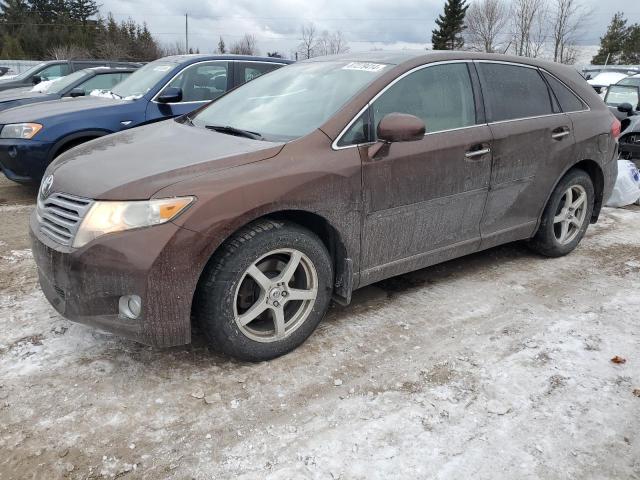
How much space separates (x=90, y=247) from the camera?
8.08 ft

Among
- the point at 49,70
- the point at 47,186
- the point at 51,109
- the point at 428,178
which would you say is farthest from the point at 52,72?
the point at 428,178

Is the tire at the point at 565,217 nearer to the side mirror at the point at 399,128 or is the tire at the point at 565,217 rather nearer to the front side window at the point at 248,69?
the side mirror at the point at 399,128

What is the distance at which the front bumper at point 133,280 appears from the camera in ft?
7.99

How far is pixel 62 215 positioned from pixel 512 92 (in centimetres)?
319

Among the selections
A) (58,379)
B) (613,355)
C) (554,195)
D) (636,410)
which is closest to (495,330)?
(613,355)

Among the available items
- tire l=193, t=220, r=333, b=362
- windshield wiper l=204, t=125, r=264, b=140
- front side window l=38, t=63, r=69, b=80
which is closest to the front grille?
tire l=193, t=220, r=333, b=362

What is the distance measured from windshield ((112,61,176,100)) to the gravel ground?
11.4 feet

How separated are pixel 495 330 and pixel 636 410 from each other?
915 mm

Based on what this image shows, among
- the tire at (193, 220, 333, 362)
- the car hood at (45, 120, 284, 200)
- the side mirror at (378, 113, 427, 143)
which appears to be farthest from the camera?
the side mirror at (378, 113, 427, 143)

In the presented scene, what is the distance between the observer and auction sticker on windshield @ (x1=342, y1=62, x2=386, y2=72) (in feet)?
11.2

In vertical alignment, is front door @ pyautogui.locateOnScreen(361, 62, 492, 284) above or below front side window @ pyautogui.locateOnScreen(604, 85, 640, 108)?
below

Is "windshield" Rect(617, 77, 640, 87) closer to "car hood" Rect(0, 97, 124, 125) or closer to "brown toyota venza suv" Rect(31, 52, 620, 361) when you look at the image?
"brown toyota venza suv" Rect(31, 52, 620, 361)

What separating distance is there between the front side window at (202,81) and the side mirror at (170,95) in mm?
239

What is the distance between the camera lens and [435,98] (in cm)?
351
